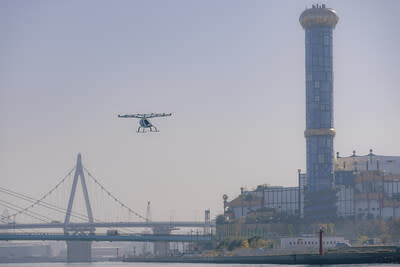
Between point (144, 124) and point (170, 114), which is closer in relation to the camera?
point (170, 114)

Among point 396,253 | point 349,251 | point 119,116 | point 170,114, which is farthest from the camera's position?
point 349,251

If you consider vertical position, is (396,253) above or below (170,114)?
below

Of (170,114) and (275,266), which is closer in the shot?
(170,114)

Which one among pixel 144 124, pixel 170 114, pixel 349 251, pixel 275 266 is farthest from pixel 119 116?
pixel 349 251

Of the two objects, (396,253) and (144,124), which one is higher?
(144,124)

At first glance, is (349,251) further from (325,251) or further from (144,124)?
(144,124)

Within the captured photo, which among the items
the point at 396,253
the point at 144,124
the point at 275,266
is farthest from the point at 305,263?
the point at 144,124

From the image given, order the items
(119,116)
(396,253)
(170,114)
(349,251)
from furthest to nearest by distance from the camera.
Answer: (349,251) → (396,253) → (119,116) → (170,114)

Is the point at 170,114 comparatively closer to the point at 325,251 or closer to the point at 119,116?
the point at 119,116

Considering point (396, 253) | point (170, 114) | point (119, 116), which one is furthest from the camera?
point (396, 253)
